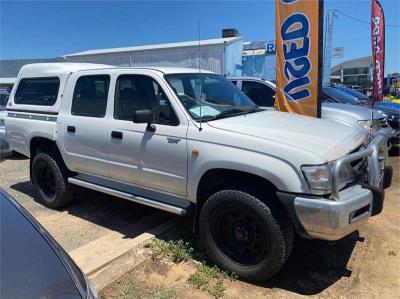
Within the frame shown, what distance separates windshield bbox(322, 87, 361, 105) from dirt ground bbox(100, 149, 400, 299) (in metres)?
5.80

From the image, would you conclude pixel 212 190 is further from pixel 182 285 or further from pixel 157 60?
pixel 157 60

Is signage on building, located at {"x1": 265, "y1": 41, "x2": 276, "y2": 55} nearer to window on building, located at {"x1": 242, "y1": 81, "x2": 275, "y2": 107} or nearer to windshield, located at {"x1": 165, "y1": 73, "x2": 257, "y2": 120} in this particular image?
window on building, located at {"x1": 242, "y1": 81, "x2": 275, "y2": 107}

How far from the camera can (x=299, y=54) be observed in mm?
6570

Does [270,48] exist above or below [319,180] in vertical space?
above

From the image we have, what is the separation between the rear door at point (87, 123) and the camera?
475cm

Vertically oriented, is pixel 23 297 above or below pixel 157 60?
below

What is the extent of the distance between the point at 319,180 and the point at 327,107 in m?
5.50

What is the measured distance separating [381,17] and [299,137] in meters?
9.26

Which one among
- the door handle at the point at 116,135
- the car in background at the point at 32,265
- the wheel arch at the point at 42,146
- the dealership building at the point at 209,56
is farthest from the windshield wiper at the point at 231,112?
the dealership building at the point at 209,56

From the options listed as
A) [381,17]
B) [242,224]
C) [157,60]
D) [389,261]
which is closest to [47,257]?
[242,224]

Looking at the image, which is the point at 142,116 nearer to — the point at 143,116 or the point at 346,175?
the point at 143,116

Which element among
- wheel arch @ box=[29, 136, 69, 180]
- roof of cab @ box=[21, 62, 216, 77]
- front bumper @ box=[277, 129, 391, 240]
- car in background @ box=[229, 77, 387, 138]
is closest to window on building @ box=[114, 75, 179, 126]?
roof of cab @ box=[21, 62, 216, 77]

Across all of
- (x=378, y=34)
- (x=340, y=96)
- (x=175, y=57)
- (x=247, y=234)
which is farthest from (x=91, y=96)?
(x=175, y=57)

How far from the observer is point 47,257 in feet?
6.73
